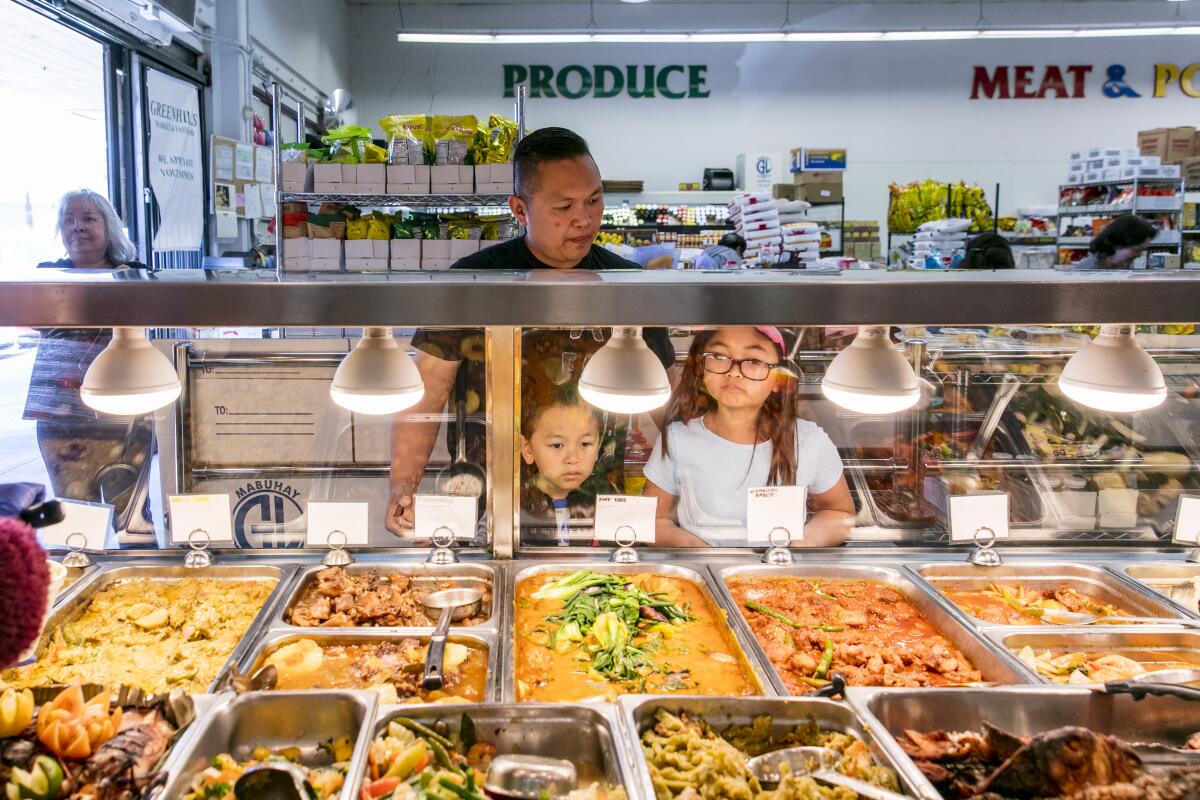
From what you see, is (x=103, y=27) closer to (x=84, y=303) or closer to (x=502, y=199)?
(x=502, y=199)

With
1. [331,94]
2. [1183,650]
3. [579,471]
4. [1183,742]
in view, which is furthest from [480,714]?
[331,94]

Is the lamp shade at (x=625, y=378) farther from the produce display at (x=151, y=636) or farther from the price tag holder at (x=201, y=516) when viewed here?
the price tag holder at (x=201, y=516)

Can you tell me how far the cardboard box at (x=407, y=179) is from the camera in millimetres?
6750

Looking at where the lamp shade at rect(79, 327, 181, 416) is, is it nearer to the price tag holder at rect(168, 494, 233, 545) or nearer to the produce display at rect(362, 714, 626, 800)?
the price tag holder at rect(168, 494, 233, 545)

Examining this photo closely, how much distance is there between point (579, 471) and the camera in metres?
2.66

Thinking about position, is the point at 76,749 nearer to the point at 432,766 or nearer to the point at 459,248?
the point at 432,766

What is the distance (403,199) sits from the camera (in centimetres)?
694

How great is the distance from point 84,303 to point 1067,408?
282cm

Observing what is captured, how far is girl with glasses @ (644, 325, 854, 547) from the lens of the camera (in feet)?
8.98

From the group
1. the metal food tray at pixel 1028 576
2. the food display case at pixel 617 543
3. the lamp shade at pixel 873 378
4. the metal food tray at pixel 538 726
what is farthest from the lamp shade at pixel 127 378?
the metal food tray at pixel 1028 576

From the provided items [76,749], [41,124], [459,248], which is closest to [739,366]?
[76,749]

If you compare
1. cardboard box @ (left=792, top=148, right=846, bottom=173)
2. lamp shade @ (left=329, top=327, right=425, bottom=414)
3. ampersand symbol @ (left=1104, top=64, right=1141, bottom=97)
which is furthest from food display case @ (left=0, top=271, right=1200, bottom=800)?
ampersand symbol @ (left=1104, top=64, right=1141, bottom=97)

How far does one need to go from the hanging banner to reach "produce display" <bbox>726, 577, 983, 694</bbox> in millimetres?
6562

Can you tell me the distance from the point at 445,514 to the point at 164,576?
84 centimetres
